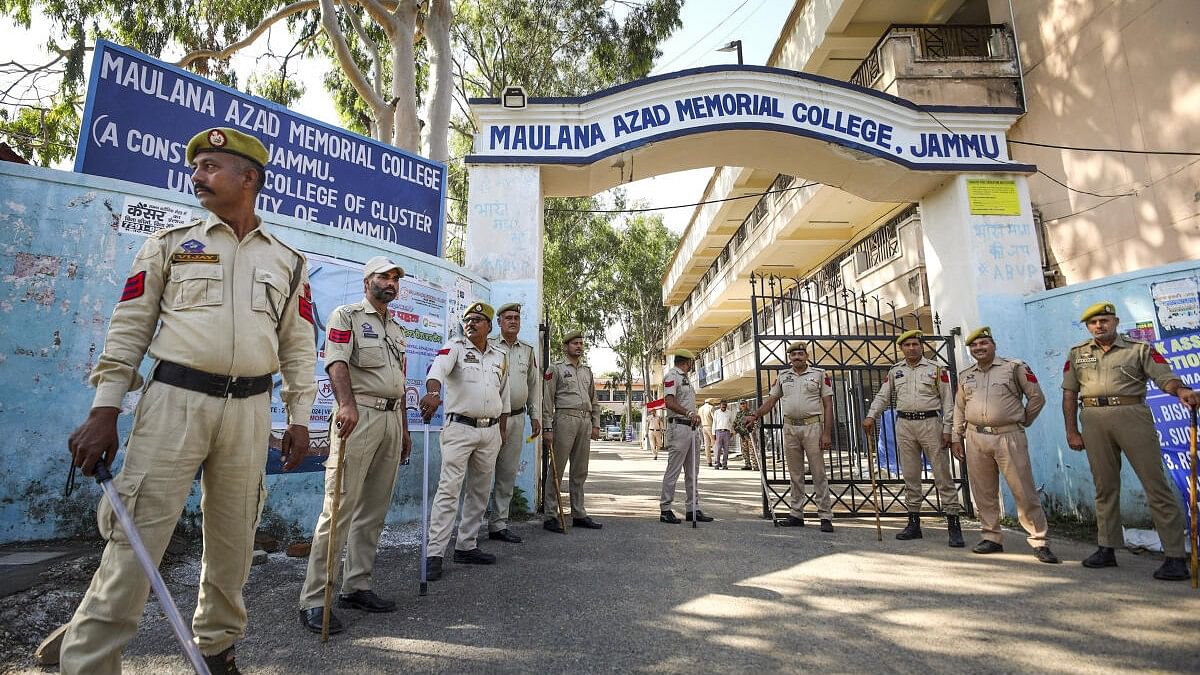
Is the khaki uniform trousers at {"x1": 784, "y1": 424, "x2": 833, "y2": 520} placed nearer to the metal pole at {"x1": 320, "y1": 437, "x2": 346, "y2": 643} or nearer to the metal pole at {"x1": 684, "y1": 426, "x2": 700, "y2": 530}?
the metal pole at {"x1": 684, "y1": 426, "x2": 700, "y2": 530}

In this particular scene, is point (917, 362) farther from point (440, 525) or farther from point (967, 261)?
point (440, 525)

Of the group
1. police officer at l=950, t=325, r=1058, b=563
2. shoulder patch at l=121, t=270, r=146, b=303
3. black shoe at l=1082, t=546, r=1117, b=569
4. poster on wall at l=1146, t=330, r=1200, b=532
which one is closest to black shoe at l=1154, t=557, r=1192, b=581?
black shoe at l=1082, t=546, r=1117, b=569

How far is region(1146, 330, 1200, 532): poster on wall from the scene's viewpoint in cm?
501

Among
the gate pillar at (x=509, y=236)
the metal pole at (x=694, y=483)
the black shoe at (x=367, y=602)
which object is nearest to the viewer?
the black shoe at (x=367, y=602)

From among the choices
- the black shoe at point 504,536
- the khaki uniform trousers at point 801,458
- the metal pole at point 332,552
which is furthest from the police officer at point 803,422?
the metal pole at point 332,552

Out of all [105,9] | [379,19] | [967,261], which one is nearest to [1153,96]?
[967,261]

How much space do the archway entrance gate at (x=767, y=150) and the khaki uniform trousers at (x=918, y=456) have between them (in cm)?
170

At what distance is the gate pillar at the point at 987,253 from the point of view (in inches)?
268

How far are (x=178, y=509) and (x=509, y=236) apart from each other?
516 cm

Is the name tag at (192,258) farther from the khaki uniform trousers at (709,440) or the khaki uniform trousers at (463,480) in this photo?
the khaki uniform trousers at (709,440)

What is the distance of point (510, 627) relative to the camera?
3080mm

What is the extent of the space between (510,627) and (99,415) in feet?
6.68

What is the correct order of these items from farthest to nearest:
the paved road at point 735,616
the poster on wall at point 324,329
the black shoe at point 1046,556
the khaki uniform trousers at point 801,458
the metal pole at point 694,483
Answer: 1. the khaki uniform trousers at point 801,458
2. the metal pole at point 694,483
3. the poster on wall at point 324,329
4. the black shoe at point 1046,556
5. the paved road at point 735,616

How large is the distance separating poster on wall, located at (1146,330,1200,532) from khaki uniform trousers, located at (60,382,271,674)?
6.53 metres
